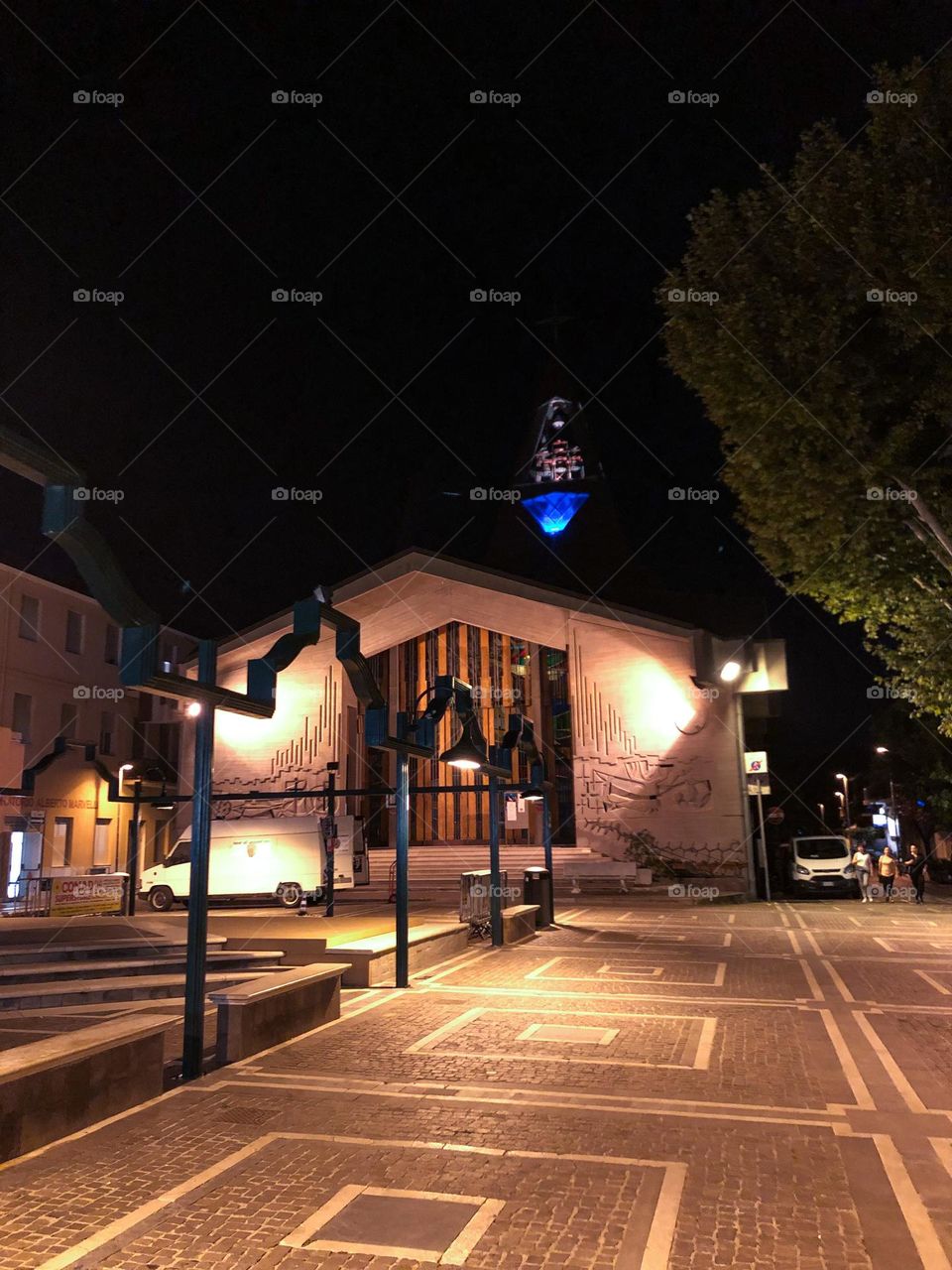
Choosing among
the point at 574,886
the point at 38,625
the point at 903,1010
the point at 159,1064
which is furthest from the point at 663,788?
the point at 159,1064

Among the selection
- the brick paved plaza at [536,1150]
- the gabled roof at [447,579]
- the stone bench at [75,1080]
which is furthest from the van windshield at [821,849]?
the stone bench at [75,1080]

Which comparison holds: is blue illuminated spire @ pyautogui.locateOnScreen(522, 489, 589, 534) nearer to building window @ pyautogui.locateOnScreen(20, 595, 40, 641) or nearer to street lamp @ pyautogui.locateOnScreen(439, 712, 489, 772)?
building window @ pyautogui.locateOnScreen(20, 595, 40, 641)

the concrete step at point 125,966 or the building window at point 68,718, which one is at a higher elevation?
the building window at point 68,718

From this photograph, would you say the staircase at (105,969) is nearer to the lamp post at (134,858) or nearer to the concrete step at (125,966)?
the concrete step at (125,966)

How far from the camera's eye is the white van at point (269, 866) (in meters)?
25.6

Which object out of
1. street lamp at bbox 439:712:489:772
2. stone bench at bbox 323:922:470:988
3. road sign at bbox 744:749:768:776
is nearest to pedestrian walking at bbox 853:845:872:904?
road sign at bbox 744:749:768:776

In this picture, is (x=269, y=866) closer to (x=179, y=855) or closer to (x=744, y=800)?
(x=179, y=855)

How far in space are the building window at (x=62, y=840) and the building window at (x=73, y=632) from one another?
6.60m

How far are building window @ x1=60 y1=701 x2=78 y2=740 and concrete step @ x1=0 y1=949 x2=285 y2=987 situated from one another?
958 inches

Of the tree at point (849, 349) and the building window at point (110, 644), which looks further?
the building window at point (110, 644)

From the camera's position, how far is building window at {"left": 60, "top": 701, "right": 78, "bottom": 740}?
3428 cm

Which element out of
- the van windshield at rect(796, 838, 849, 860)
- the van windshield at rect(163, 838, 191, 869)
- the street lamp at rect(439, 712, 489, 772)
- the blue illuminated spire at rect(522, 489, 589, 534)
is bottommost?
the van windshield at rect(796, 838, 849, 860)

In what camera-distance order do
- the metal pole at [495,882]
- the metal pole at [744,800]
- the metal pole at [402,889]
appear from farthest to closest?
the metal pole at [744,800]
the metal pole at [495,882]
the metal pole at [402,889]

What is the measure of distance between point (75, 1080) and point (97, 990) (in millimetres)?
5129
